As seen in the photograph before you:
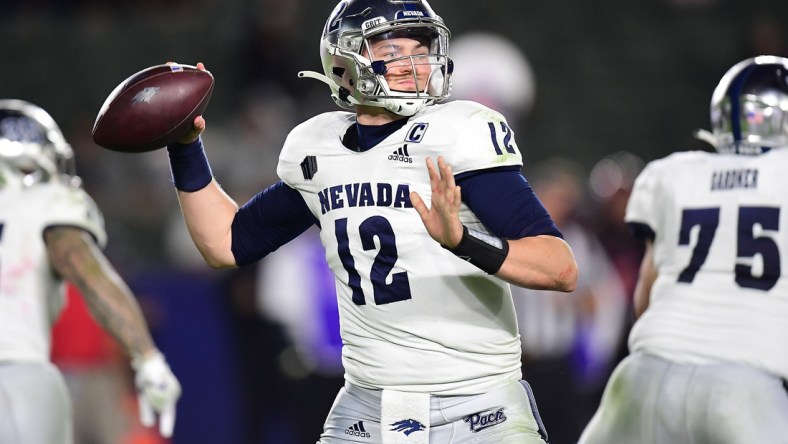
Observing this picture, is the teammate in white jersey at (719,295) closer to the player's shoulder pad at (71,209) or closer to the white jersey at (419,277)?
the white jersey at (419,277)

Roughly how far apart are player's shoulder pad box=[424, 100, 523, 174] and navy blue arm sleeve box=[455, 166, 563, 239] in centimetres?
3

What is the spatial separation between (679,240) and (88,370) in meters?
4.03

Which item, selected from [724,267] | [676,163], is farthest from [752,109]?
[724,267]

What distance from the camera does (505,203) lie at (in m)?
2.90

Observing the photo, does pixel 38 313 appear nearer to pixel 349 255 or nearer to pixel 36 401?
pixel 36 401

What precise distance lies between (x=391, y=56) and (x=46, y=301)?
72.1 inches

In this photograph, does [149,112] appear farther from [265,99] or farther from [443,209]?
[265,99]

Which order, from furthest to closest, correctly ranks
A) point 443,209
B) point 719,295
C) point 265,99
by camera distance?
1. point 265,99
2. point 719,295
3. point 443,209

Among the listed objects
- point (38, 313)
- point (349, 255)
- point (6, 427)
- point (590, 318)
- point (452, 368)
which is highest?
point (349, 255)

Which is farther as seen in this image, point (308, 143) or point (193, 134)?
point (193, 134)

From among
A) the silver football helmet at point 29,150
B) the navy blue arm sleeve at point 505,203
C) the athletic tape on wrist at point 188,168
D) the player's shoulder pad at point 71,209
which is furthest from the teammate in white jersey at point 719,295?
the silver football helmet at point 29,150

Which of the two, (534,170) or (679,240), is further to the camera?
(534,170)

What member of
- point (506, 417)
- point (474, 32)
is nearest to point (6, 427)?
point (506, 417)

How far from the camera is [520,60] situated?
895cm
